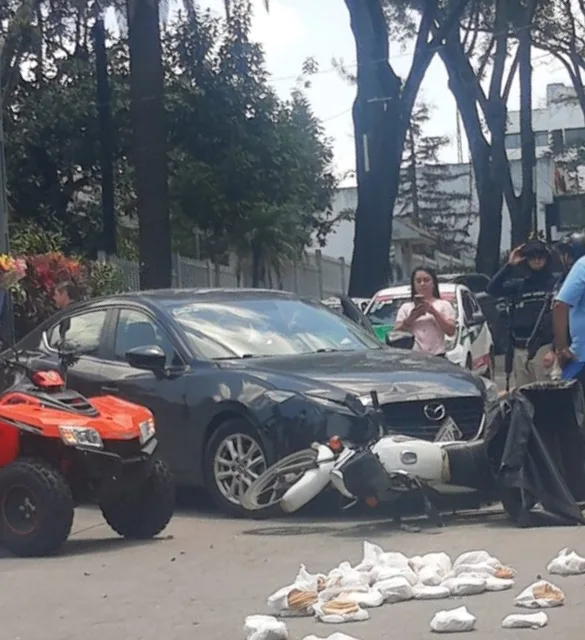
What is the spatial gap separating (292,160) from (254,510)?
20177mm

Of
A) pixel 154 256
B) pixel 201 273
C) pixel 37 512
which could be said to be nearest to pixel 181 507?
pixel 37 512

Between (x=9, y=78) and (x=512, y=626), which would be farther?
(x=9, y=78)

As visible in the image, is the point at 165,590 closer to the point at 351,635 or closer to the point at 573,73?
the point at 351,635

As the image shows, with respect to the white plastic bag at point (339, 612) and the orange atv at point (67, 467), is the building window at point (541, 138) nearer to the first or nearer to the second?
the orange atv at point (67, 467)

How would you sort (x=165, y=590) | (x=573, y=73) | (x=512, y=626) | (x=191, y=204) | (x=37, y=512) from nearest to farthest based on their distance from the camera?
(x=512, y=626) < (x=165, y=590) < (x=37, y=512) < (x=191, y=204) < (x=573, y=73)

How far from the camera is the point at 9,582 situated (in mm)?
7684

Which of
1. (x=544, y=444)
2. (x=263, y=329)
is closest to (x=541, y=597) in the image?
(x=544, y=444)

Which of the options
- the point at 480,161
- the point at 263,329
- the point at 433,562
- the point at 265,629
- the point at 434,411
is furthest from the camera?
the point at 480,161

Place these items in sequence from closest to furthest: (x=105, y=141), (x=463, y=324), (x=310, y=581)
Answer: (x=310, y=581) → (x=463, y=324) → (x=105, y=141)

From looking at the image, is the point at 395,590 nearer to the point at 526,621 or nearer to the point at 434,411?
the point at 526,621

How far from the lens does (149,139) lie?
19844mm

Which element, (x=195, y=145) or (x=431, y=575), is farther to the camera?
(x=195, y=145)

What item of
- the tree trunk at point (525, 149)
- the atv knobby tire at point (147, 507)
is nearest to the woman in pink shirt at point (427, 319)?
the atv knobby tire at point (147, 507)

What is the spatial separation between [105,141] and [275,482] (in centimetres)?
1782
